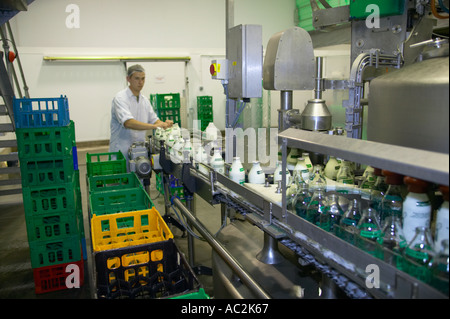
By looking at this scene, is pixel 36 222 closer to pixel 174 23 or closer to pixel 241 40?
pixel 241 40

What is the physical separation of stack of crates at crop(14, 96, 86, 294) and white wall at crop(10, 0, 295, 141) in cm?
537

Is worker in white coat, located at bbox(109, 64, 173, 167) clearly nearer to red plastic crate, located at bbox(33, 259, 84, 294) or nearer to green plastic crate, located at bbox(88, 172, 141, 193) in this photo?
green plastic crate, located at bbox(88, 172, 141, 193)

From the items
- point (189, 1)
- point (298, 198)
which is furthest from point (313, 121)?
point (189, 1)

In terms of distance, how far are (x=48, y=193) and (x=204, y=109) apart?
17.8 feet

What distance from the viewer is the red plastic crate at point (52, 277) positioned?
262 centimetres

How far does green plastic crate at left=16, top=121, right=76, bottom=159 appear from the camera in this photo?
2469mm

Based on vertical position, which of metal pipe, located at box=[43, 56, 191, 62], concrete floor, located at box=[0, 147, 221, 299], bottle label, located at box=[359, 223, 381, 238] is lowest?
concrete floor, located at box=[0, 147, 221, 299]

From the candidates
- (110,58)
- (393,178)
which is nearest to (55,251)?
(393,178)

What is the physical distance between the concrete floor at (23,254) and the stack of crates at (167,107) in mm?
2087

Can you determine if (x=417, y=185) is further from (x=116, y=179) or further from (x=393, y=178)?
(x=116, y=179)

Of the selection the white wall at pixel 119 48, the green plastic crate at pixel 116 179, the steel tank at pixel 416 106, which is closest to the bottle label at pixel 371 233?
the steel tank at pixel 416 106

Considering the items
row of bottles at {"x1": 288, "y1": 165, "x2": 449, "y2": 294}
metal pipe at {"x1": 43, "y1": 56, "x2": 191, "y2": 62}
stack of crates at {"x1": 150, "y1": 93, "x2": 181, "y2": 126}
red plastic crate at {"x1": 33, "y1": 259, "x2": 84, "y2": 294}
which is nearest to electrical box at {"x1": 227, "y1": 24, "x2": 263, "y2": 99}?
row of bottles at {"x1": 288, "y1": 165, "x2": 449, "y2": 294}

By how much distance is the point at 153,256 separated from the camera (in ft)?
6.16

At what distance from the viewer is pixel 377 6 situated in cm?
203
